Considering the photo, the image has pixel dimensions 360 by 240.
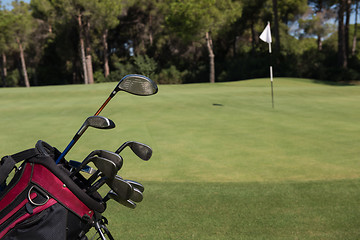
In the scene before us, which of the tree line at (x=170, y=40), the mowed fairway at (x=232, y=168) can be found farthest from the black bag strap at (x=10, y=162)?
the tree line at (x=170, y=40)

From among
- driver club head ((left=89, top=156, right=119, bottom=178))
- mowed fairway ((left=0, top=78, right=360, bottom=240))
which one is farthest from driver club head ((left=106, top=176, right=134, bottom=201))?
mowed fairway ((left=0, top=78, right=360, bottom=240))

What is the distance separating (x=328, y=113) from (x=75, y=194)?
34.9ft

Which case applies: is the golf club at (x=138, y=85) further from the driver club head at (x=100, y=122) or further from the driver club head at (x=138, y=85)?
the driver club head at (x=100, y=122)

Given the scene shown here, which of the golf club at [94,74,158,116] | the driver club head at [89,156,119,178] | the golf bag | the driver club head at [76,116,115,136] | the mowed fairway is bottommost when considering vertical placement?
the mowed fairway

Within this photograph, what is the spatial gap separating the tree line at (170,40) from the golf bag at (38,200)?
111 ft

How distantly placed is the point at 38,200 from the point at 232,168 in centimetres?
417

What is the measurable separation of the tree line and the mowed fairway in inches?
1024

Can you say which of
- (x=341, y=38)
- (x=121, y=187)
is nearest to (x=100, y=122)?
(x=121, y=187)

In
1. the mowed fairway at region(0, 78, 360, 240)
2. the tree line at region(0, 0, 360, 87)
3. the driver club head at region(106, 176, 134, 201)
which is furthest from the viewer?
the tree line at region(0, 0, 360, 87)

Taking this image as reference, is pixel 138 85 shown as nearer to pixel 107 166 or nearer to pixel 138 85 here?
pixel 138 85

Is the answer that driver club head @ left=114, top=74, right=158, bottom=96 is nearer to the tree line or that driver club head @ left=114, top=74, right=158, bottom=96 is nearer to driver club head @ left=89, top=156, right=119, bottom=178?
driver club head @ left=89, top=156, right=119, bottom=178

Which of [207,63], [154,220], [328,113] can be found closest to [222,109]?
[328,113]

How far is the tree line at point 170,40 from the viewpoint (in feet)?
120

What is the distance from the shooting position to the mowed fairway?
3559 mm
